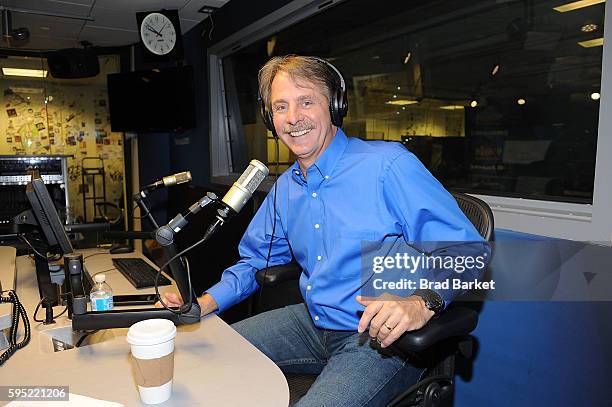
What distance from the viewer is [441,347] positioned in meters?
1.16

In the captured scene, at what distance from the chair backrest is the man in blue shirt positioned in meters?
0.06

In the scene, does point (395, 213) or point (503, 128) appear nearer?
point (395, 213)

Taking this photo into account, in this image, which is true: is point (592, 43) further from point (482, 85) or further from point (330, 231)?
point (330, 231)

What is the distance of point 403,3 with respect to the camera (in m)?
2.48

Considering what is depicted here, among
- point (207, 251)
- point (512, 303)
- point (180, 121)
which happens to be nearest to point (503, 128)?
point (512, 303)

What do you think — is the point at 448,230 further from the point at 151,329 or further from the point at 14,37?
the point at 14,37

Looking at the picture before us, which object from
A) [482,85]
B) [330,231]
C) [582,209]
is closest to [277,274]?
[330,231]

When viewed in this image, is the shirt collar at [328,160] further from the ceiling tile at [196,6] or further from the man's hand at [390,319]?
the ceiling tile at [196,6]

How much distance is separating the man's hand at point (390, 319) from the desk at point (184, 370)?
23cm

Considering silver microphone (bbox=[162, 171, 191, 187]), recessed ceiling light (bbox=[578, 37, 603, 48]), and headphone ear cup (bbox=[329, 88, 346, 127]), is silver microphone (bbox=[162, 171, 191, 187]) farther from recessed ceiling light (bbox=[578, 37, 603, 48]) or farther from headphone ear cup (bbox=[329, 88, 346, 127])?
recessed ceiling light (bbox=[578, 37, 603, 48])

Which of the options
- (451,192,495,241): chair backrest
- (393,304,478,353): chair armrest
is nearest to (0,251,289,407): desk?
(393,304,478,353): chair armrest

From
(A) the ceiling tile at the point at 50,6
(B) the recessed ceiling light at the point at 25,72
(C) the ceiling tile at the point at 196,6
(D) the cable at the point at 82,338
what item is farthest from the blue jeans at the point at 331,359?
(B) the recessed ceiling light at the point at 25,72

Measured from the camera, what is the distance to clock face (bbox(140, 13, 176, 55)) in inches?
152

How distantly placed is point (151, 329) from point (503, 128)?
168cm
